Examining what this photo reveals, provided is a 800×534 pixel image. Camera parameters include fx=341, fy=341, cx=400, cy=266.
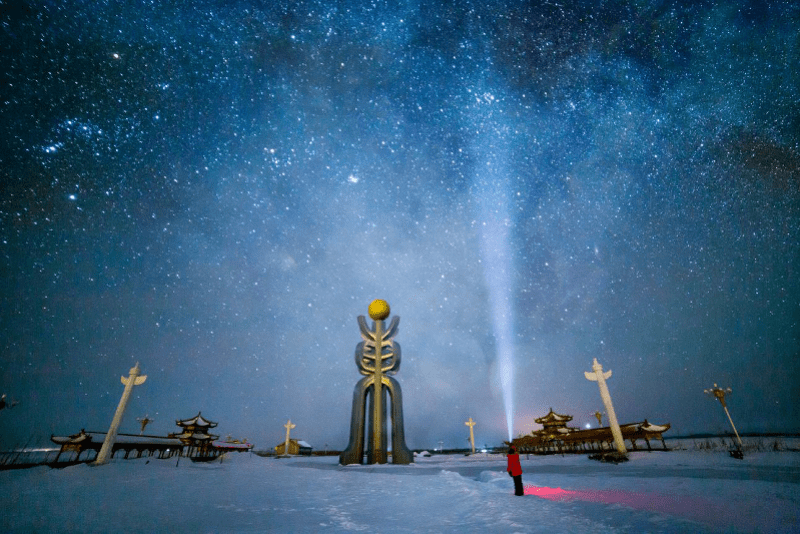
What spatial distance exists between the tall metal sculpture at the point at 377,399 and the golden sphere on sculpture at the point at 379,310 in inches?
14.5

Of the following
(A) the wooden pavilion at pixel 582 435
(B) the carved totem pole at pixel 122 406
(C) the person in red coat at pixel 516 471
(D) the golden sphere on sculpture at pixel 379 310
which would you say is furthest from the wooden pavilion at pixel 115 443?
(A) the wooden pavilion at pixel 582 435

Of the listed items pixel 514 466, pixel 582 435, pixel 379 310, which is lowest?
pixel 514 466

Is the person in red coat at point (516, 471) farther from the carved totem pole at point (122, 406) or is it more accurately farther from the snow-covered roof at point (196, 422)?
the snow-covered roof at point (196, 422)

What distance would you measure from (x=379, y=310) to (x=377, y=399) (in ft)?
17.6

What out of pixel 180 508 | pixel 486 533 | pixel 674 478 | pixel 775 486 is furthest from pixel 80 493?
pixel 775 486

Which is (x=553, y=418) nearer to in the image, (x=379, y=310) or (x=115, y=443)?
(x=379, y=310)

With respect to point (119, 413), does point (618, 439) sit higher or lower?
lower

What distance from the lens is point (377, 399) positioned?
19.8 metres

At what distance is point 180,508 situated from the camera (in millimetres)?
7227

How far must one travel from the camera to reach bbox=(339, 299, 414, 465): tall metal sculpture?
19.4m

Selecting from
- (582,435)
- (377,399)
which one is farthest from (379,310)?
(582,435)

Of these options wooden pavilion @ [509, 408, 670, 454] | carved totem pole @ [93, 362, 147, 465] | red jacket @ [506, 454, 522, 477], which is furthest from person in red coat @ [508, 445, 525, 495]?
wooden pavilion @ [509, 408, 670, 454]

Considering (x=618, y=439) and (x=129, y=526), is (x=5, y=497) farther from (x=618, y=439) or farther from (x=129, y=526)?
(x=618, y=439)

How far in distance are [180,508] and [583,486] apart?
34.1 ft
